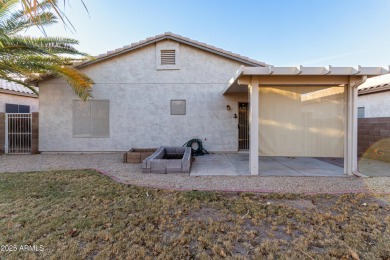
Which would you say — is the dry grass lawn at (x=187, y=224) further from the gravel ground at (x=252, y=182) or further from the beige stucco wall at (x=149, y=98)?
the beige stucco wall at (x=149, y=98)

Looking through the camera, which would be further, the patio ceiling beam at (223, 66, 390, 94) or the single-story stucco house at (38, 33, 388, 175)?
the single-story stucco house at (38, 33, 388, 175)

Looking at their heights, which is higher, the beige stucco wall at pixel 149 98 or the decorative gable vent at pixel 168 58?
the decorative gable vent at pixel 168 58

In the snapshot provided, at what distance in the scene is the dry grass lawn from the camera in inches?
110

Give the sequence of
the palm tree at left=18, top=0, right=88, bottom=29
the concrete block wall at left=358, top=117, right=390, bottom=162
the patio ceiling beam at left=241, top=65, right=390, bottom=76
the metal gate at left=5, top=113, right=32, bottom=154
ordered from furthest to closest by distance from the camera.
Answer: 1. the metal gate at left=5, top=113, right=32, bottom=154
2. the concrete block wall at left=358, top=117, right=390, bottom=162
3. the patio ceiling beam at left=241, top=65, right=390, bottom=76
4. the palm tree at left=18, top=0, right=88, bottom=29

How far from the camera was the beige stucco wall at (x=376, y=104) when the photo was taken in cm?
1097

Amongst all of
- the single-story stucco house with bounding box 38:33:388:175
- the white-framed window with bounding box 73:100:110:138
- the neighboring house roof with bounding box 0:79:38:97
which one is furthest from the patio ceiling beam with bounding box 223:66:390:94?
the neighboring house roof with bounding box 0:79:38:97

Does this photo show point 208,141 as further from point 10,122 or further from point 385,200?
point 10,122

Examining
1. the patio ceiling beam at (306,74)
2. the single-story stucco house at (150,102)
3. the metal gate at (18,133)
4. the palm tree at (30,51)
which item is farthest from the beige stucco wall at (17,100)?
the patio ceiling beam at (306,74)

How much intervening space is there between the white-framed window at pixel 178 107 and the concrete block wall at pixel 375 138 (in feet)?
28.7

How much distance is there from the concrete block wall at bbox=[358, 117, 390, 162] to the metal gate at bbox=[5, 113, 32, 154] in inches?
663

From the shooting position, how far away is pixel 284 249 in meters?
2.88

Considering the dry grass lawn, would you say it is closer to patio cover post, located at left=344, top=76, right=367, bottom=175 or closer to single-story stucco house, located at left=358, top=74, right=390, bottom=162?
patio cover post, located at left=344, top=76, right=367, bottom=175

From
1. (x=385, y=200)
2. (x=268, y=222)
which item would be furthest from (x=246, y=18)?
(x=268, y=222)

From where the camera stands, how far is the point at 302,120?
22.8ft
